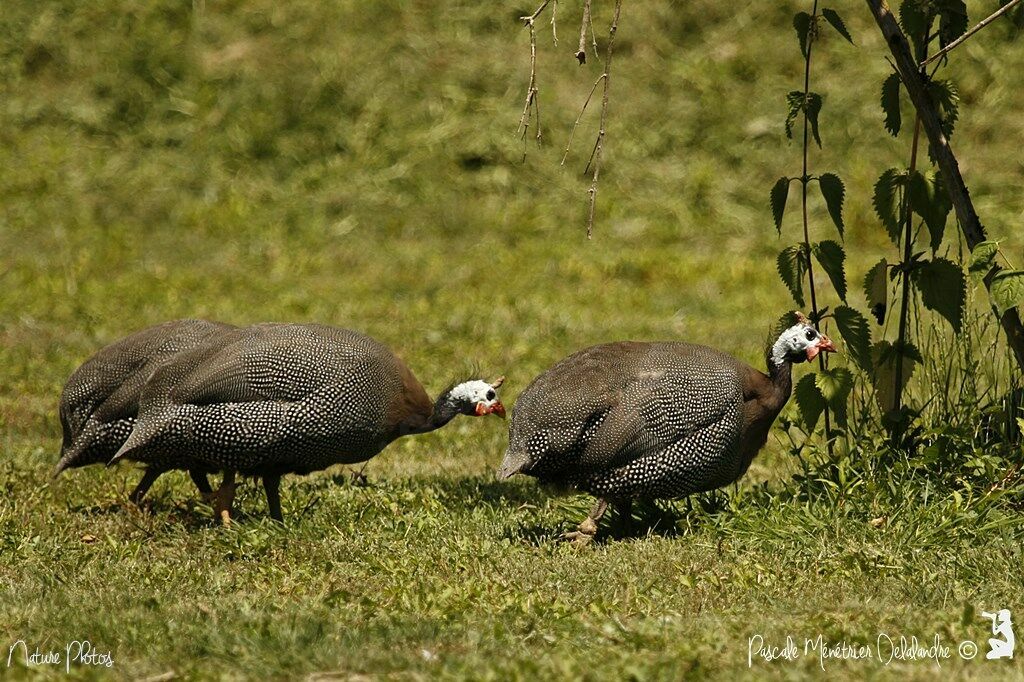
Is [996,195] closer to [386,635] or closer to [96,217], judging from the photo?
[96,217]

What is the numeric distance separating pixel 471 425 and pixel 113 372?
8.54 feet

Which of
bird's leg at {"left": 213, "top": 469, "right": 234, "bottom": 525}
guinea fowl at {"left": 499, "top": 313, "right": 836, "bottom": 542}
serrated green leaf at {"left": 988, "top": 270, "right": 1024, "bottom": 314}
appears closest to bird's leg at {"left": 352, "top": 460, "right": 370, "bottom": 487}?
bird's leg at {"left": 213, "top": 469, "right": 234, "bottom": 525}

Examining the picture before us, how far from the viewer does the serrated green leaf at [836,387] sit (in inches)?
240

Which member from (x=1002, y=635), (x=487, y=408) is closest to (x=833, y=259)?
(x=487, y=408)

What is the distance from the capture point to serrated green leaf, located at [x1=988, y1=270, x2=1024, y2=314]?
5.32 metres

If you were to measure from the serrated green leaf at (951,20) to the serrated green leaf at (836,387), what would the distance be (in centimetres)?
135

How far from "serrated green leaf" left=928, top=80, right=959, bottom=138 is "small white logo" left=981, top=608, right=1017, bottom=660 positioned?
2105 mm

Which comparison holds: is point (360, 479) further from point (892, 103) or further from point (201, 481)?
point (892, 103)

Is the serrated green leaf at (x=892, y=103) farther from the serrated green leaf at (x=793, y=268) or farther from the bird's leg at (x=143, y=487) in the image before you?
the bird's leg at (x=143, y=487)

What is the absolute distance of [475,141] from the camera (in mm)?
13352

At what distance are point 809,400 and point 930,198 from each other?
0.92 metres

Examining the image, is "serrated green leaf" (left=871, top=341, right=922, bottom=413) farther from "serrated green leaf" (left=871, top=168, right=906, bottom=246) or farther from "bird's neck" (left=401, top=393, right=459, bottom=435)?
"bird's neck" (left=401, top=393, right=459, bottom=435)

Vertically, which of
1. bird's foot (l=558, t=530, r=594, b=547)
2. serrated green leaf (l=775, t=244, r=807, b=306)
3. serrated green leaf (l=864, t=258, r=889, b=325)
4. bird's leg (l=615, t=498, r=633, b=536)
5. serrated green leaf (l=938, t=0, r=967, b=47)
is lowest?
bird's foot (l=558, t=530, r=594, b=547)

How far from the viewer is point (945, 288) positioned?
19.3 feet
